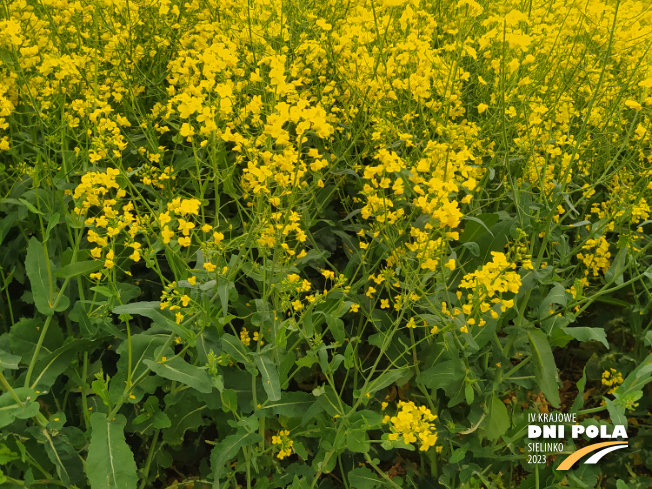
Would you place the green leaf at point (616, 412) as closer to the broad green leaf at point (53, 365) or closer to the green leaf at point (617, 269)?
the green leaf at point (617, 269)

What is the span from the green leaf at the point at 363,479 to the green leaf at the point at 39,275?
58.6 inches

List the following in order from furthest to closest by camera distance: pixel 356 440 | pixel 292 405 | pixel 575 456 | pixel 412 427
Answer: pixel 575 456
pixel 292 405
pixel 356 440
pixel 412 427

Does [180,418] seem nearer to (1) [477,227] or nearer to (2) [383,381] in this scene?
(2) [383,381]

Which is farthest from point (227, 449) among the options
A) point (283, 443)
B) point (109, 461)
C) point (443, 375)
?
point (443, 375)

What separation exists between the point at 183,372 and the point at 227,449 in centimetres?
38

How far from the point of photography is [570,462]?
2428 mm

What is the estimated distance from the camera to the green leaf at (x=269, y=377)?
1.88 metres

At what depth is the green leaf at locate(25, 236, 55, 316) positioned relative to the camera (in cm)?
214

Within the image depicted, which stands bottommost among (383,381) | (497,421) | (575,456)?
(575,456)

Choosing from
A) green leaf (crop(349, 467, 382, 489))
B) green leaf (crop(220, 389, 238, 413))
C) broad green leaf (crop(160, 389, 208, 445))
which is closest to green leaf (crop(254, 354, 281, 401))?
green leaf (crop(220, 389, 238, 413))

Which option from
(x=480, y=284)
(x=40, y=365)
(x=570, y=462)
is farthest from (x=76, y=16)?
(x=570, y=462)

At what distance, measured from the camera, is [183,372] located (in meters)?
1.91

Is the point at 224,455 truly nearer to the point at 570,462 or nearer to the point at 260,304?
the point at 260,304

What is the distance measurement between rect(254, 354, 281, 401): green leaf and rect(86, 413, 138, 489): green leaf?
56cm
